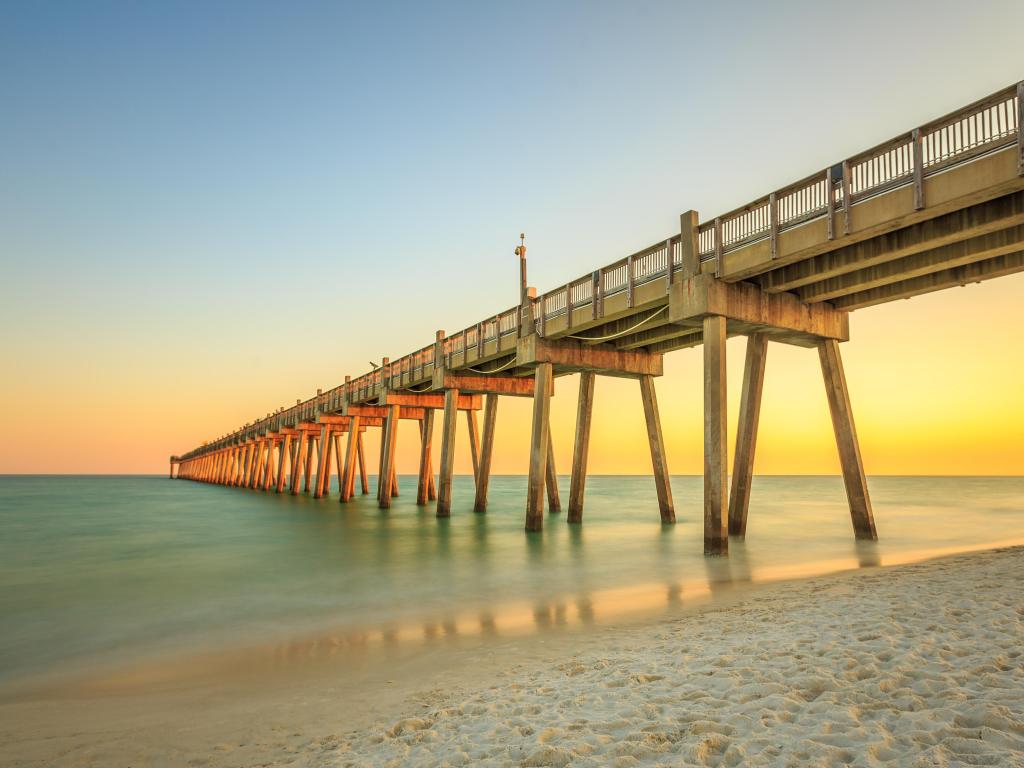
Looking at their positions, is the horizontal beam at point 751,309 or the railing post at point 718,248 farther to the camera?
the horizontal beam at point 751,309

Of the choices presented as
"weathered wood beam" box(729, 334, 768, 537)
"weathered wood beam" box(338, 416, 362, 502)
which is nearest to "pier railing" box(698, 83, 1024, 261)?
"weathered wood beam" box(729, 334, 768, 537)

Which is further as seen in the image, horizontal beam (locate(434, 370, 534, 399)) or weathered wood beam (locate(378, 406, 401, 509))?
weathered wood beam (locate(378, 406, 401, 509))

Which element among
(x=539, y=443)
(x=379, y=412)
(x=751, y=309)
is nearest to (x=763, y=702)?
(x=751, y=309)

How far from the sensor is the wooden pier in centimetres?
1173

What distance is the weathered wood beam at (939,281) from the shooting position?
14758 millimetres

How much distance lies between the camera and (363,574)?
15.9 metres

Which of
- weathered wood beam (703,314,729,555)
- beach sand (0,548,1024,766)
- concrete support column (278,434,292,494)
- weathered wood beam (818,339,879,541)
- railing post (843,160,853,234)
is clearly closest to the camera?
beach sand (0,548,1024,766)

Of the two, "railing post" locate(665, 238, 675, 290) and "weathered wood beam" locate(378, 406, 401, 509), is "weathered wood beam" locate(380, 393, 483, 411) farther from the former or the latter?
"railing post" locate(665, 238, 675, 290)

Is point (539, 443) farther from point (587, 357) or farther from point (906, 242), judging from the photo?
point (906, 242)

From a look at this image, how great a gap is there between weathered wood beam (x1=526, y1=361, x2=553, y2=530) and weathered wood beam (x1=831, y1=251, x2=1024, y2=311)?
989 centimetres

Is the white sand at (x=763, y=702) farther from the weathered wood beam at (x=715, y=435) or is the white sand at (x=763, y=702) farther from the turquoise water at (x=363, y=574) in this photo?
the weathered wood beam at (x=715, y=435)

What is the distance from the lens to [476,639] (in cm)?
903

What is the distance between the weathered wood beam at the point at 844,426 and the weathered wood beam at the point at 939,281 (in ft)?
4.56

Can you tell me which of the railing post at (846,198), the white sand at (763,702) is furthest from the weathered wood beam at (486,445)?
the white sand at (763,702)
